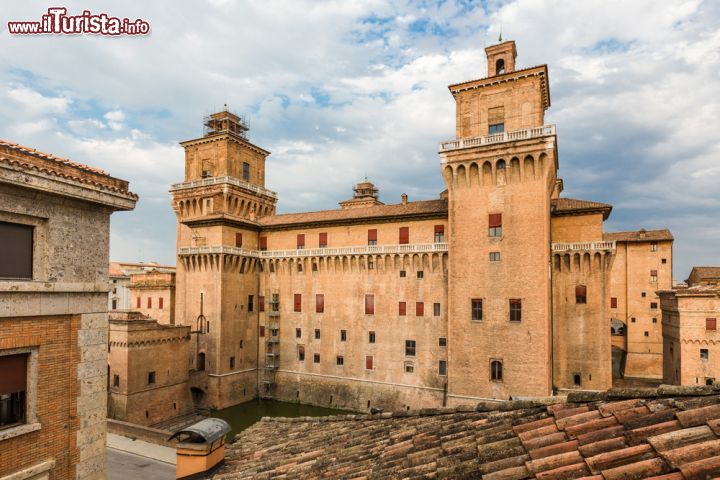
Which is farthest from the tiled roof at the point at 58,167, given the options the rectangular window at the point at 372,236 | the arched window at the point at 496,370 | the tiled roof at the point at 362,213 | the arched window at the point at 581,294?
the arched window at the point at 581,294

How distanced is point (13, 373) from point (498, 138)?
3032 cm

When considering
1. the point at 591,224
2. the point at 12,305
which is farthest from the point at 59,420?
the point at 591,224

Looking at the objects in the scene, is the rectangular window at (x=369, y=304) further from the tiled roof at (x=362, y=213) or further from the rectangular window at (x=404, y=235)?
the tiled roof at (x=362, y=213)

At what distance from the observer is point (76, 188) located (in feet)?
29.8

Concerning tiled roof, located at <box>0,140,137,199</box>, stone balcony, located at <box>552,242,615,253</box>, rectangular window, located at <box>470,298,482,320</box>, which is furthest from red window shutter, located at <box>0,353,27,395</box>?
stone balcony, located at <box>552,242,615,253</box>

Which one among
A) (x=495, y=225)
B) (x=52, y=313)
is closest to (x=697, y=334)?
(x=495, y=225)

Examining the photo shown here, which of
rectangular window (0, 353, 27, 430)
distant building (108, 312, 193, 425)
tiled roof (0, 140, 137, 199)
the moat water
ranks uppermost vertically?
tiled roof (0, 140, 137, 199)

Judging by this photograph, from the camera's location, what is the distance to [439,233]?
3566 centimetres

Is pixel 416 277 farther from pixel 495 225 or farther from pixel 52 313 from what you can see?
pixel 52 313

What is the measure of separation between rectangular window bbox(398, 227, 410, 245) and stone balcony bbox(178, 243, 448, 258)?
82cm

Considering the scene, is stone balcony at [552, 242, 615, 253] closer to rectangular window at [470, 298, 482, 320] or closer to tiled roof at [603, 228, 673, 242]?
rectangular window at [470, 298, 482, 320]

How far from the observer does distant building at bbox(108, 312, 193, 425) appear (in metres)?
31.5

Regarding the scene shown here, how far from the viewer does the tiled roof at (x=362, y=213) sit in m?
36.3

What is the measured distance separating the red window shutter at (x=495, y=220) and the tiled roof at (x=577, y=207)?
5.25 meters
